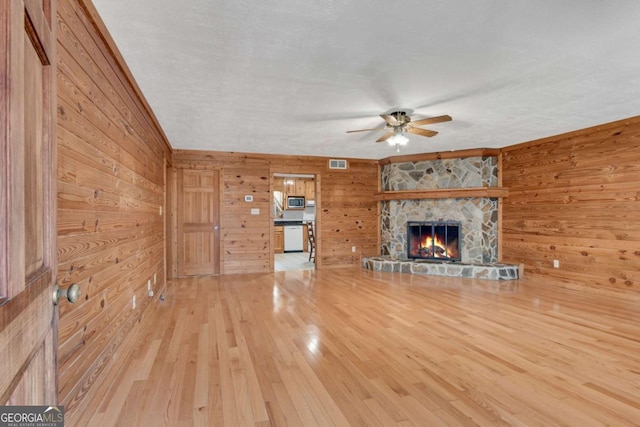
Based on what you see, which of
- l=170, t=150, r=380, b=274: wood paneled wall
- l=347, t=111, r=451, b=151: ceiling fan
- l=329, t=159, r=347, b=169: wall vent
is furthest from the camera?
l=329, t=159, r=347, b=169: wall vent

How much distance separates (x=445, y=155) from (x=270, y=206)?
11.1ft

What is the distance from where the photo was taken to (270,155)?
20.6 feet

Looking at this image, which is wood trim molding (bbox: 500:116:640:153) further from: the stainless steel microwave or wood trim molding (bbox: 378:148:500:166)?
the stainless steel microwave

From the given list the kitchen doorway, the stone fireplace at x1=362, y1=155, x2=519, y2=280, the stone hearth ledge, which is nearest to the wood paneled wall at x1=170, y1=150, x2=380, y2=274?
the stone fireplace at x1=362, y1=155, x2=519, y2=280

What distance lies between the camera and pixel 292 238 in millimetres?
9844

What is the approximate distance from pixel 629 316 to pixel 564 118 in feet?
7.69

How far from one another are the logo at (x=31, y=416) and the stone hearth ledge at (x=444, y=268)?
18.6 feet

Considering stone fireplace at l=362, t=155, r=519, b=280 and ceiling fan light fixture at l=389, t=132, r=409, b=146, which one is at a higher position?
ceiling fan light fixture at l=389, t=132, r=409, b=146

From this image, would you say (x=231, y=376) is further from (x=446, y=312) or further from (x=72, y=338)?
(x=446, y=312)

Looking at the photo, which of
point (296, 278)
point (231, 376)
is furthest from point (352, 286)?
point (231, 376)

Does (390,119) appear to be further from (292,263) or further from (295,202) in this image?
(295,202)

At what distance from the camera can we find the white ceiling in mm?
1943

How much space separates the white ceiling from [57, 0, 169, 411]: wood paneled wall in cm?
26

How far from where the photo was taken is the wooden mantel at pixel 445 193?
5.72 metres
